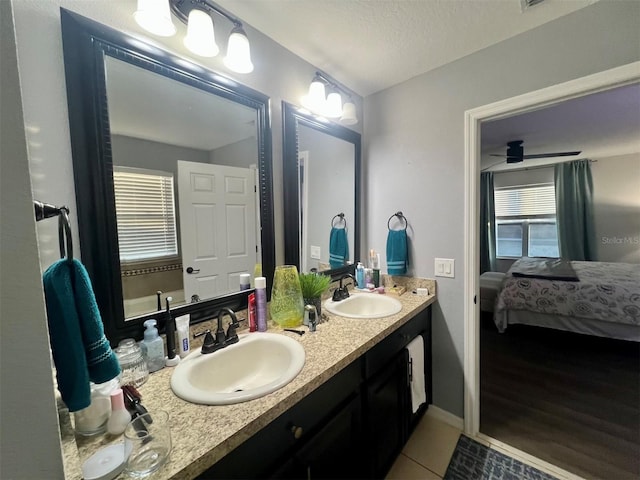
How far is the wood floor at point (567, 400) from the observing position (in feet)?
4.82

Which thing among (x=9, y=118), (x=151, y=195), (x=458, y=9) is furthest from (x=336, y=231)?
(x=9, y=118)

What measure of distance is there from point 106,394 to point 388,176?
1840 millimetres

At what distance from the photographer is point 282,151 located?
56.1 inches

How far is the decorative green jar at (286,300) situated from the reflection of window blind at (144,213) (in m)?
0.46

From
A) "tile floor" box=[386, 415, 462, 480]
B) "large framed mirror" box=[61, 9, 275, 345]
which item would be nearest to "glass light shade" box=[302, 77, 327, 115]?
"large framed mirror" box=[61, 9, 275, 345]

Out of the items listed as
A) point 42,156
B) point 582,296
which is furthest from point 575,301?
point 42,156

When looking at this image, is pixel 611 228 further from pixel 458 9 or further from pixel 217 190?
pixel 217 190

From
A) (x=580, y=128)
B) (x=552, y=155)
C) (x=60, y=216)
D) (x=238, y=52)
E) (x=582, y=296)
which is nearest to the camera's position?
(x=60, y=216)

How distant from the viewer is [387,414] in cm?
128

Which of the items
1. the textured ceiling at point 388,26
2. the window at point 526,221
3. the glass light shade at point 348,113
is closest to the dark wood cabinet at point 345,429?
the glass light shade at point 348,113

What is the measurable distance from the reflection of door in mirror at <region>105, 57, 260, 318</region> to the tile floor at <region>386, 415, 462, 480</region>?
1333 mm

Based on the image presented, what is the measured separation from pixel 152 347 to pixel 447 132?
1875 millimetres

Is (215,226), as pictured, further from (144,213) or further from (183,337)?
(183,337)

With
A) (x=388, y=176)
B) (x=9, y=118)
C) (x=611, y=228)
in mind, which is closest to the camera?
(x=9, y=118)
